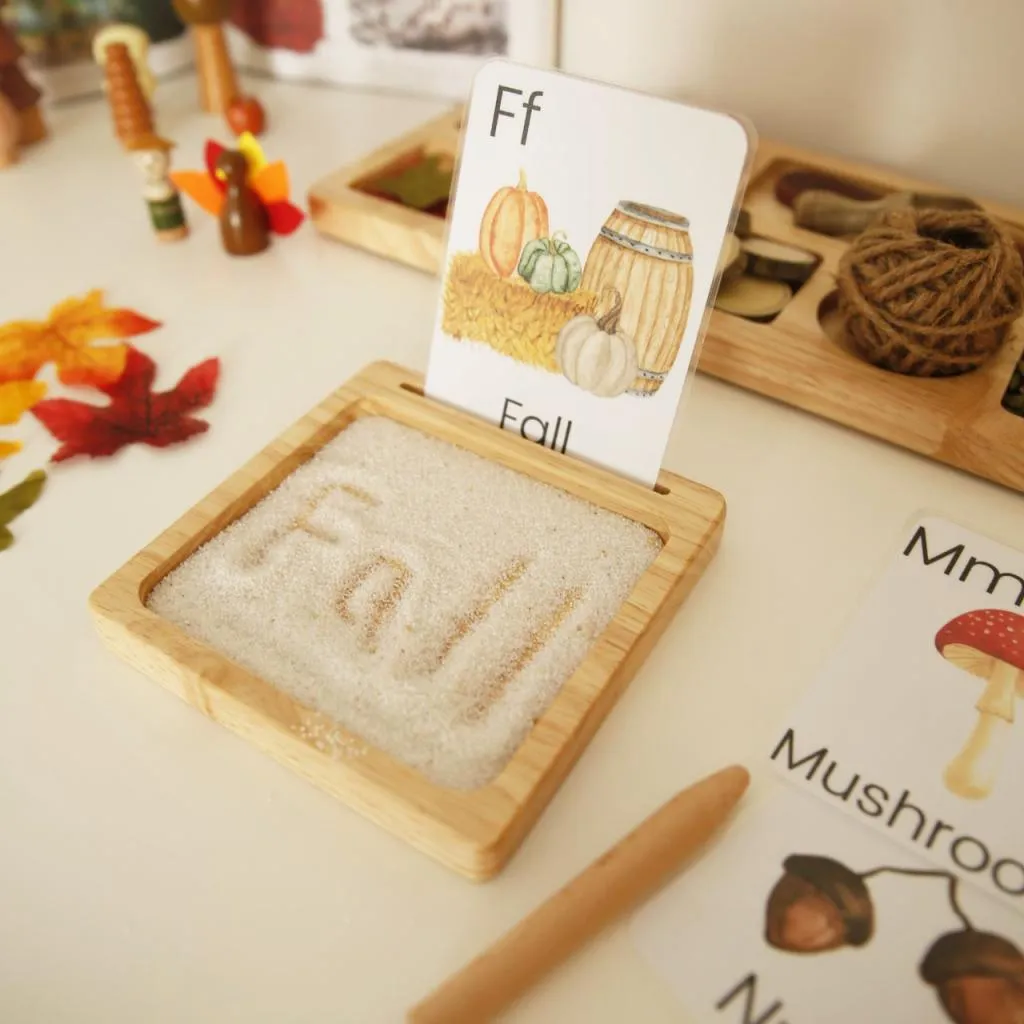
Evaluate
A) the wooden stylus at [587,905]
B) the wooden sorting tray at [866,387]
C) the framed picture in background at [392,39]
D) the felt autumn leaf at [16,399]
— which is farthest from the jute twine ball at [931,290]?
the felt autumn leaf at [16,399]

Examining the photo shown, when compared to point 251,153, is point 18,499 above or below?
below

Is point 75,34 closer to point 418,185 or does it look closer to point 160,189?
point 160,189

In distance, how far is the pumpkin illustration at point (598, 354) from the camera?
48cm

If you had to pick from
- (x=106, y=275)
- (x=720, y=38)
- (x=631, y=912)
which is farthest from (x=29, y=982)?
(x=720, y=38)

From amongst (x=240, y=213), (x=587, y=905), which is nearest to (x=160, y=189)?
(x=240, y=213)

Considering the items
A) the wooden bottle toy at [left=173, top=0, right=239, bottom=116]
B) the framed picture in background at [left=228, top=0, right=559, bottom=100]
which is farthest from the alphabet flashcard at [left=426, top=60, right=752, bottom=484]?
the wooden bottle toy at [left=173, top=0, right=239, bottom=116]

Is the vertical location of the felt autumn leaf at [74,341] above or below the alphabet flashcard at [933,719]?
below

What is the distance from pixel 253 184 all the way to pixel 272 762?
0.48 metres

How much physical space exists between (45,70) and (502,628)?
2.59 ft

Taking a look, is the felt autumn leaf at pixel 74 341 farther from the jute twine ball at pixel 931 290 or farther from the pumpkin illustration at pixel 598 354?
the jute twine ball at pixel 931 290

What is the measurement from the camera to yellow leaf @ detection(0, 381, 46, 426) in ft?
1.97

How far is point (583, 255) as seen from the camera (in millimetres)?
477

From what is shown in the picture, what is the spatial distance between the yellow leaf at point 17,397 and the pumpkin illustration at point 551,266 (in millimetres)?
344

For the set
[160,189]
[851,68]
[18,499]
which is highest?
[851,68]
